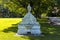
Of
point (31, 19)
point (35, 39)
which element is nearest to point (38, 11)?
point (31, 19)

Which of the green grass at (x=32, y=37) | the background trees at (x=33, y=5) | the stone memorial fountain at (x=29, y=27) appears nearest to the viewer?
the green grass at (x=32, y=37)

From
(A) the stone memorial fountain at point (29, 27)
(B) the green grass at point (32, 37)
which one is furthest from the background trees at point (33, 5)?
(A) the stone memorial fountain at point (29, 27)

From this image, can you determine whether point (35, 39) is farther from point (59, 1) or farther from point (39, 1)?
point (59, 1)

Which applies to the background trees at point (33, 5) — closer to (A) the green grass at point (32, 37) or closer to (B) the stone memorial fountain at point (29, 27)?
(A) the green grass at point (32, 37)

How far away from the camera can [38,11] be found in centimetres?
2086

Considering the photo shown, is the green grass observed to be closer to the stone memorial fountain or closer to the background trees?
the stone memorial fountain

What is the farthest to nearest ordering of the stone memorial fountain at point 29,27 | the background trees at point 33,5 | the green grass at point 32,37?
the background trees at point 33,5
the stone memorial fountain at point 29,27
the green grass at point 32,37

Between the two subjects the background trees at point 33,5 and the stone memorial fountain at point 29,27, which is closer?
the stone memorial fountain at point 29,27

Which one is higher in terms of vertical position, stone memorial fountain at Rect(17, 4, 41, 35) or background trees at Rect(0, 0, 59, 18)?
background trees at Rect(0, 0, 59, 18)

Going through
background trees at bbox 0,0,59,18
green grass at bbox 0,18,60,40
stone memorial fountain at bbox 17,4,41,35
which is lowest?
green grass at bbox 0,18,60,40

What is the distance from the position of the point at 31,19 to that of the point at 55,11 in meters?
14.7

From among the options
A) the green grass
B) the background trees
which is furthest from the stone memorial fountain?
the background trees

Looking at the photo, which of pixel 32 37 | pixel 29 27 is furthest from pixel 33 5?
pixel 32 37

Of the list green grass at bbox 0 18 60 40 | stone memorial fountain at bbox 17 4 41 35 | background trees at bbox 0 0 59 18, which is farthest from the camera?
background trees at bbox 0 0 59 18
